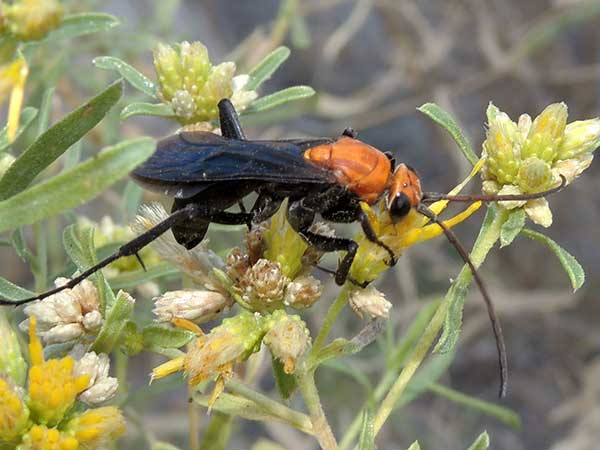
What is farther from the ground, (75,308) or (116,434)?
(75,308)

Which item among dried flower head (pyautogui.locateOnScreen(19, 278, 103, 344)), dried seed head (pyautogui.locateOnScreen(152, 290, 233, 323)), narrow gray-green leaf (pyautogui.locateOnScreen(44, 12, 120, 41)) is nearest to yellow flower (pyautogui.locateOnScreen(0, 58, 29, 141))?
narrow gray-green leaf (pyautogui.locateOnScreen(44, 12, 120, 41))

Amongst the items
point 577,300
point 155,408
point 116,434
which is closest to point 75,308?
point 116,434

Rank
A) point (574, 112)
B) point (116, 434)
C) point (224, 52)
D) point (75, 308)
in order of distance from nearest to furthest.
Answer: point (116, 434), point (75, 308), point (574, 112), point (224, 52)

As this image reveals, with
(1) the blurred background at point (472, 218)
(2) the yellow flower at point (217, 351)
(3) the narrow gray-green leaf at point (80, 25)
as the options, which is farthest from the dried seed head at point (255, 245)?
(1) the blurred background at point (472, 218)

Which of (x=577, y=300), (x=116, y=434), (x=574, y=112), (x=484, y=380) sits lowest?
(x=484, y=380)

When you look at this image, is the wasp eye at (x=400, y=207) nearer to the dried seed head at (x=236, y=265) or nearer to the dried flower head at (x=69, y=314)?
the dried seed head at (x=236, y=265)

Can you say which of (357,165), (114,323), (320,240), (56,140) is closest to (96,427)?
(114,323)

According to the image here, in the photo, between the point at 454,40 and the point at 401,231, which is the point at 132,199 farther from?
the point at 454,40

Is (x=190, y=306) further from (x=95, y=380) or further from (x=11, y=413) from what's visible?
(x=11, y=413)
